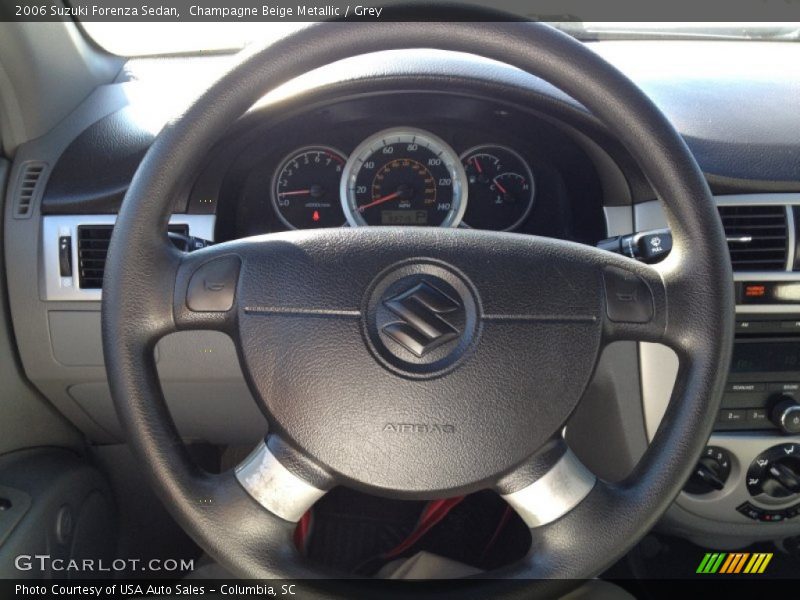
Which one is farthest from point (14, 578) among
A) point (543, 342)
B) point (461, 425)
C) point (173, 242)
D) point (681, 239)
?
point (681, 239)

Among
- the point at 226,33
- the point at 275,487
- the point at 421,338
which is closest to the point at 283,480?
the point at 275,487

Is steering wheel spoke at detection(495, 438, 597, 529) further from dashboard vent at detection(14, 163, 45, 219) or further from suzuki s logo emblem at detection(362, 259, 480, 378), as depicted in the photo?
dashboard vent at detection(14, 163, 45, 219)

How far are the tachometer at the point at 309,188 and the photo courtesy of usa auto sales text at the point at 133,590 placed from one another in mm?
674

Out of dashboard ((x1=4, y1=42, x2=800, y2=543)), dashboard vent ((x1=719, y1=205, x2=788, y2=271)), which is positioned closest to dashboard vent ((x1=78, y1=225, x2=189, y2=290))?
dashboard ((x1=4, y1=42, x2=800, y2=543))

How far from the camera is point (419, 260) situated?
1.09 meters

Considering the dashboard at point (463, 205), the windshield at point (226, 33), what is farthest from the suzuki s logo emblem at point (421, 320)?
the windshield at point (226, 33)

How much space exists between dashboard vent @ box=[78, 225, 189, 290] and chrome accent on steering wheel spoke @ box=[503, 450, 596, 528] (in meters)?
0.92

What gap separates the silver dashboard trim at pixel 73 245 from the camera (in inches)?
60.9

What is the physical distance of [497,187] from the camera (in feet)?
5.31

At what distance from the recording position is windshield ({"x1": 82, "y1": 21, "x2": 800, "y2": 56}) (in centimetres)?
183

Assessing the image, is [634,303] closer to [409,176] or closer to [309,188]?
[409,176]

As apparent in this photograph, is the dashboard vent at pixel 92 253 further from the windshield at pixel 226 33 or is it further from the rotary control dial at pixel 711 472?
the rotary control dial at pixel 711 472

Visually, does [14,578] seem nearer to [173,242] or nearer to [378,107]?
[173,242]

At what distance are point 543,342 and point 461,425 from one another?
15 centimetres
